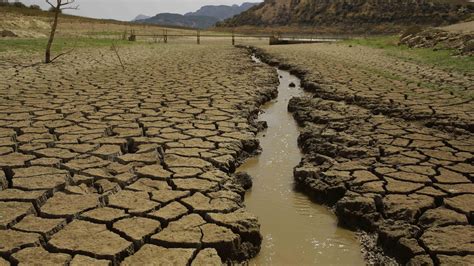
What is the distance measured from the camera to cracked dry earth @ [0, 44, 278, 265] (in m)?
2.56

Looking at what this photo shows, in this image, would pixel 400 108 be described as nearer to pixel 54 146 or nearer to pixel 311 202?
pixel 311 202

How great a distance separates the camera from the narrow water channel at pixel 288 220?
9.20 ft

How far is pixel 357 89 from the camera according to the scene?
296 inches

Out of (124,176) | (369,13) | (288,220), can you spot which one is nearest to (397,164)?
(288,220)

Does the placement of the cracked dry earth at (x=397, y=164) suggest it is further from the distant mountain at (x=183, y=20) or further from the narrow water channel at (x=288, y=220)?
the distant mountain at (x=183, y=20)

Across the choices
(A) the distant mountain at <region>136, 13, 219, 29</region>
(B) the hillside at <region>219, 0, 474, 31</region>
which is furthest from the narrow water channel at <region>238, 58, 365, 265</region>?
(A) the distant mountain at <region>136, 13, 219, 29</region>

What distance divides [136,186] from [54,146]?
130cm

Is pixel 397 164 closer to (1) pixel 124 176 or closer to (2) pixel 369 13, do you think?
(1) pixel 124 176

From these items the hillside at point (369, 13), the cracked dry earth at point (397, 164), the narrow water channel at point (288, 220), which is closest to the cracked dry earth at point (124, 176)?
the narrow water channel at point (288, 220)

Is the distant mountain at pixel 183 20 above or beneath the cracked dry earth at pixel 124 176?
above

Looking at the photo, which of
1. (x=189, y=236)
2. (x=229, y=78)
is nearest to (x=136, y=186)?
(x=189, y=236)

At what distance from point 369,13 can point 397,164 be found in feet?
157

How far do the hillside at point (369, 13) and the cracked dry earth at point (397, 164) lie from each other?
37.9 meters

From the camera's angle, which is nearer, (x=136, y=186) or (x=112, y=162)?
(x=136, y=186)
